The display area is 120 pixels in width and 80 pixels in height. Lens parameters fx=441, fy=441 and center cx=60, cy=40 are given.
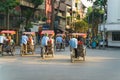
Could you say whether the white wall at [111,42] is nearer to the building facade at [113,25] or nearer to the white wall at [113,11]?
the building facade at [113,25]

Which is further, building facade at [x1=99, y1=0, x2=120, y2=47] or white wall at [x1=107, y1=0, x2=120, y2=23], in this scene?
white wall at [x1=107, y1=0, x2=120, y2=23]

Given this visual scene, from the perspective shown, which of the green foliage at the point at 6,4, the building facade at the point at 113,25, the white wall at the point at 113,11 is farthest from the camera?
the white wall at the point at 113,11

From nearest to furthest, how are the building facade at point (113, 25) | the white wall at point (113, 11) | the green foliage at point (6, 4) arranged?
the green foliage at point (6, 4), the building facade at point (113, 25), the white wall at point (113, 11)

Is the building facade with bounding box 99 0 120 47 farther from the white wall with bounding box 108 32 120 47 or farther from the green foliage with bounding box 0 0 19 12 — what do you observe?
the green foliage with bounding box 0 0 19 12

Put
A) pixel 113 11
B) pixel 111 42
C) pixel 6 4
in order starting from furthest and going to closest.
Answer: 1. pixel 113 11
2. pixel 111 42
3. pixel 6 4

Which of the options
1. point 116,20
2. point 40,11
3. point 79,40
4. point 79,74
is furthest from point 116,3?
point 79,74

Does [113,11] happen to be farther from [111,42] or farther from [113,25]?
[111,42]

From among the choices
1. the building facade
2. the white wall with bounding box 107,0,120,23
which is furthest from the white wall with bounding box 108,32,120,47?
the white wall with bounding box 107,0,120,23

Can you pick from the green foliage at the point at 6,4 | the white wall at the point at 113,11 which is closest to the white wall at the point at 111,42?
the white wall at the point at 113,11

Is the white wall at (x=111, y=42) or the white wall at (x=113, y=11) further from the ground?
the white wall at (x=113, y=11)

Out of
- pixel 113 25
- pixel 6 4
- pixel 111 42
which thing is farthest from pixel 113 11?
pixel 6 4

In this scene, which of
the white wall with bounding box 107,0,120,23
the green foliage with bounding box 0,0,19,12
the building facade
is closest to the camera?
the green foliage with bounding box 0,0,19,12

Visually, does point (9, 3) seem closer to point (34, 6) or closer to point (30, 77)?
point (34, 6)

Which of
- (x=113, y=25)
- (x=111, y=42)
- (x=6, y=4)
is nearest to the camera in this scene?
(x=6, y=4)
